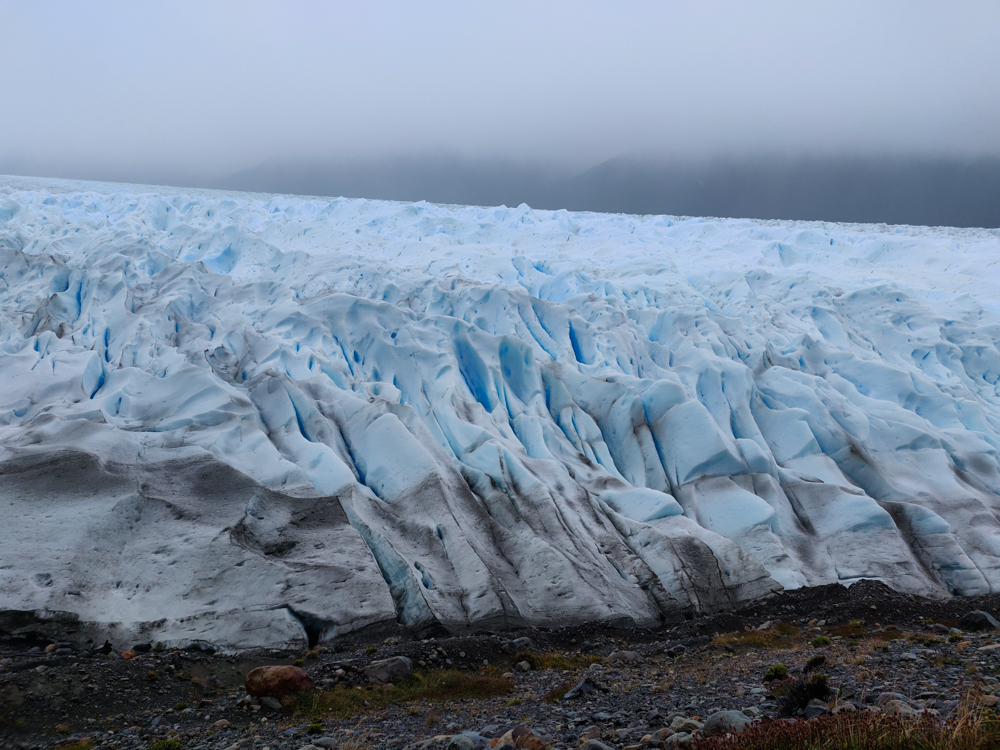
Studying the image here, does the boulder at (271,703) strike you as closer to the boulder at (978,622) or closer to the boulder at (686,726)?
the boulder at (686,726)

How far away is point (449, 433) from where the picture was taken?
1412cm

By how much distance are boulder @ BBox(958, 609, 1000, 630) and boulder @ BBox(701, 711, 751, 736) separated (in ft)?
24.5

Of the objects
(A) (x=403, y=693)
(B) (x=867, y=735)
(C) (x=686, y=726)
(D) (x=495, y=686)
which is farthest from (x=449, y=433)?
(B) (x=867, y=735)

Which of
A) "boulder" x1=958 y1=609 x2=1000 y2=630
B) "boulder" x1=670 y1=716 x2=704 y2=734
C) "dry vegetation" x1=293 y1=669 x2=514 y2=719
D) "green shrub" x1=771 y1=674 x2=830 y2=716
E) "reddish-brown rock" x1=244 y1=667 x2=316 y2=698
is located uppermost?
"green shrub" x1=771 y1=674 x2=830 y2=716

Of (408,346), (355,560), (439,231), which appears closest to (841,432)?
(408,346)

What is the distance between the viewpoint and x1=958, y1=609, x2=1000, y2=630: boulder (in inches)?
408

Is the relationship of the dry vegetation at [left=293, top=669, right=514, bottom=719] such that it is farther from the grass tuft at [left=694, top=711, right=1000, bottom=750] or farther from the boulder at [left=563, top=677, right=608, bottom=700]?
the grass tuft at [left=694, top=711, right=1000, bottom=750]

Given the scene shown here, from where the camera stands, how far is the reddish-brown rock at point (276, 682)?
744 centimetres

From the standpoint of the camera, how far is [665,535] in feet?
40.7

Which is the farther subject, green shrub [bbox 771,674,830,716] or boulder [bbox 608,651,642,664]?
boulder [bbox 608,651,642,664]

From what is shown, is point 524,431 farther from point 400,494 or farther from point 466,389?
point 400,494

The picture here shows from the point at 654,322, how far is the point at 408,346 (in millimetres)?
7938

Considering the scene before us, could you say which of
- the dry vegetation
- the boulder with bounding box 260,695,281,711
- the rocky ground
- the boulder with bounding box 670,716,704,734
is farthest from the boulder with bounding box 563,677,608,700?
the boulder with bounding box 260,695,281,711

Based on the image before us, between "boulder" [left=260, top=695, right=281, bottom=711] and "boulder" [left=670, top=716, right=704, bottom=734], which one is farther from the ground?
"boulder" [left=670, top=716, right=704, bottom=734]
